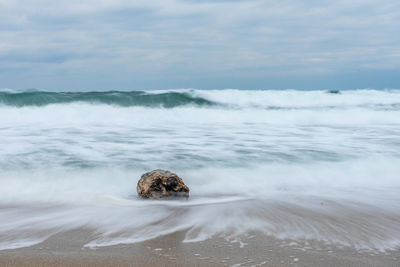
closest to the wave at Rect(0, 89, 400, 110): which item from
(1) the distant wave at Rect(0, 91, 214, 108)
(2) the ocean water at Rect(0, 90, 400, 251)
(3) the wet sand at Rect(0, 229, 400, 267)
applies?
(1) the distant wave at Rect(0, 91, 214, 108)

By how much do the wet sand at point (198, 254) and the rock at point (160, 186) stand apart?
3.13 feet

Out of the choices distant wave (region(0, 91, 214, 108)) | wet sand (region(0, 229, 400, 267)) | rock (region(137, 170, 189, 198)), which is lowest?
Answer: wet sand (region(0, 229, 400, 267))

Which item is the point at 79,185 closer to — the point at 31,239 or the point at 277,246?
the point at 31,239

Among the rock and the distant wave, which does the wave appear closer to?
the distant wave

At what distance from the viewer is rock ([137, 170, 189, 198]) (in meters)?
3.50

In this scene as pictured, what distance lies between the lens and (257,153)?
5816 mm

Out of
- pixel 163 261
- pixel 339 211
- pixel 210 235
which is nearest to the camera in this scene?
pixel 163 261

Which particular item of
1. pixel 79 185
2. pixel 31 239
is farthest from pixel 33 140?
pixel 31 239

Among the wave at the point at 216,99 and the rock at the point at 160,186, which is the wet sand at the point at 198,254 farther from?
the wave at the point at 216,99

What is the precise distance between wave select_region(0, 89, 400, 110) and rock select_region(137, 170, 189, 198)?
40.1 feet

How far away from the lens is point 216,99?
57.4 feet

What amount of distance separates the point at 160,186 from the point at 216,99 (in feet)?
46.4

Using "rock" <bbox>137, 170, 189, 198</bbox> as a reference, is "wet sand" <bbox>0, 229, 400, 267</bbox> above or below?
below

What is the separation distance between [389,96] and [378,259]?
2112cm
